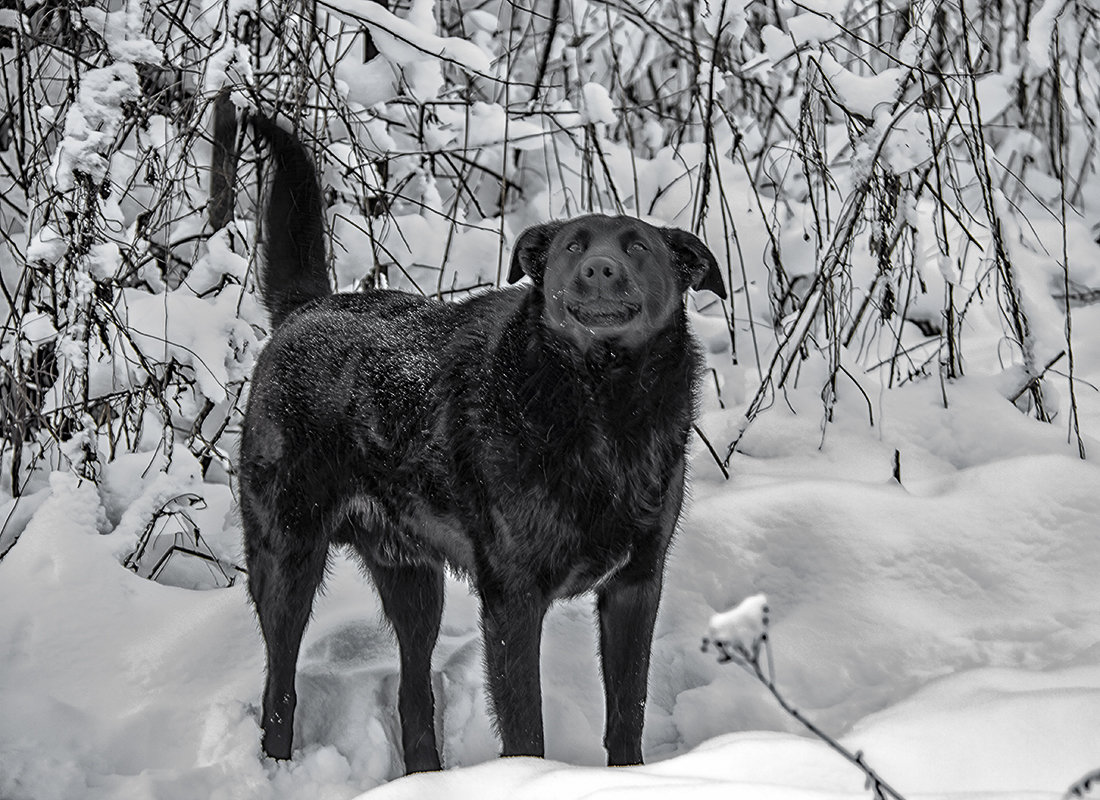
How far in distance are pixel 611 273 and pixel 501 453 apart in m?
0.44

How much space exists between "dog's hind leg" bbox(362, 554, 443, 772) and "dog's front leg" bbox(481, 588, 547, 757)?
44cm

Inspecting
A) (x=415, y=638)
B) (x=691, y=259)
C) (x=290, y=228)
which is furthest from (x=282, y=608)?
(x=691, y=259)

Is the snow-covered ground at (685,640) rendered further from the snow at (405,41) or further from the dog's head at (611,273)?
the snow at (405,41)

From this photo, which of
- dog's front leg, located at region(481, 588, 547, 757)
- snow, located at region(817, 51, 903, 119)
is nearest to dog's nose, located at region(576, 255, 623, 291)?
dog's front leg, located at region(481, 588, 547, 757)

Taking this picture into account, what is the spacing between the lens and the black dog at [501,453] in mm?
2482

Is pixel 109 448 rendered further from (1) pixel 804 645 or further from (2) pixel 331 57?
(1) pixel 804 645

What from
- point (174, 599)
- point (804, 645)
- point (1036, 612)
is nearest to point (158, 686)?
point (174, 599)

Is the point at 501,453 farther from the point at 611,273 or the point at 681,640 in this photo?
the point at 681,640

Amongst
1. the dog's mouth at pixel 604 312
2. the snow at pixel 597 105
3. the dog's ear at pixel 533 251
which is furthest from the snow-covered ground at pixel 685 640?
the snow at pixel 597 105

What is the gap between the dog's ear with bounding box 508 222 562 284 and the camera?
2668 mm

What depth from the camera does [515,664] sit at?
251cm

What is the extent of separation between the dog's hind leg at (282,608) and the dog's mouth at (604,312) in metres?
0.90

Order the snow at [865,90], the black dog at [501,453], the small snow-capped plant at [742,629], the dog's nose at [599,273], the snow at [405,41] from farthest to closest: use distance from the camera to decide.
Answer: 1. the snow at [865,90]
2. the snow at [405,41]
3. the black dog at [501,453]
4. the dog's nose at [599,273]
5. the small snow-capped plant at [742,629]

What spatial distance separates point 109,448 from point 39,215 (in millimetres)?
797
